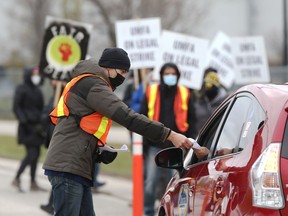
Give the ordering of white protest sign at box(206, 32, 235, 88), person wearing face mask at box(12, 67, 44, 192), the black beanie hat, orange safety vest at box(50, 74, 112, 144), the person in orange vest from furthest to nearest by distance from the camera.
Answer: white protest sign at box(206, 32, 235, 88), person wearing face mask at box(12, 67, 44, 192), the black beanie hat, orange safety vest at box(50, 74, 112, 144), the person in orange vest

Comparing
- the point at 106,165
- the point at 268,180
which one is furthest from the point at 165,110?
the point at 106,165

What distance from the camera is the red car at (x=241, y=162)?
3.80 metres

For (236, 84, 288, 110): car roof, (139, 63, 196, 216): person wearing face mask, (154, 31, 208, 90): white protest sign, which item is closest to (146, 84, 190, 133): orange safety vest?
(139, 63, 196, 216): person wearing face mask

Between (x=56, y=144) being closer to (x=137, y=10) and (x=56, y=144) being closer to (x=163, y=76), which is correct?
(x=163, y=76)

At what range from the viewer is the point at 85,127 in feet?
17.0

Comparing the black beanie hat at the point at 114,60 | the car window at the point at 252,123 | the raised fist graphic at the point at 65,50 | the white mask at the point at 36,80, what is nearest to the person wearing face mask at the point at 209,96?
the raised fist graphic at the point at 65,50

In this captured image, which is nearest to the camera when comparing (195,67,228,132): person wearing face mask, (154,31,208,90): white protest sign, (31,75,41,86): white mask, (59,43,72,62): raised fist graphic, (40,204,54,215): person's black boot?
(40,204,54,215): person's black boot

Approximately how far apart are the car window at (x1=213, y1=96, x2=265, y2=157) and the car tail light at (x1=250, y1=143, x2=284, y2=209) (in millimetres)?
266

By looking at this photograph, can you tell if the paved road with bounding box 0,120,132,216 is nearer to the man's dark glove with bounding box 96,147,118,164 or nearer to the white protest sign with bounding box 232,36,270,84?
the white protest sign with bounding box 232,36,270,84

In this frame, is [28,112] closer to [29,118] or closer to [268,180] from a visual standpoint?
[29,118]

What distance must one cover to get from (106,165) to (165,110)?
5812 mm

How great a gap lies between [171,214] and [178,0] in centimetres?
2637

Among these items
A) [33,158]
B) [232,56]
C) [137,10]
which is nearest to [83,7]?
[137,10]

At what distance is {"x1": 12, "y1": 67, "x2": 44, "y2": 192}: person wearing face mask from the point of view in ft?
39.0
